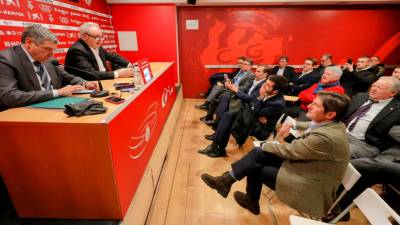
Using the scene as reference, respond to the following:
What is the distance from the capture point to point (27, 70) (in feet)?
4.73

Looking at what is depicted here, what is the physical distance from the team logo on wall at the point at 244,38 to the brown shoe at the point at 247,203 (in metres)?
3.63

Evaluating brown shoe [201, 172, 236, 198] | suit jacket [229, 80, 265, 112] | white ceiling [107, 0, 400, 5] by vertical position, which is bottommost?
brown shoe [201, 172, 236, 198]

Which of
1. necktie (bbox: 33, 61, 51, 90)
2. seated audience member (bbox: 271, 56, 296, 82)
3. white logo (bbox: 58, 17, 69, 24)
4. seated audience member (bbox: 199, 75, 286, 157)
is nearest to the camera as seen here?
necktie (bbox: 33, 61, 51, 90)

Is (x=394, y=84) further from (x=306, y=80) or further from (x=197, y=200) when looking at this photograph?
(x=197, y=200)

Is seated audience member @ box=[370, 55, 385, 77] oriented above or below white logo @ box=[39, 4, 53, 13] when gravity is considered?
below

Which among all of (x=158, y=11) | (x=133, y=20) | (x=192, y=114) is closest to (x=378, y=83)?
(x=192, y=114)

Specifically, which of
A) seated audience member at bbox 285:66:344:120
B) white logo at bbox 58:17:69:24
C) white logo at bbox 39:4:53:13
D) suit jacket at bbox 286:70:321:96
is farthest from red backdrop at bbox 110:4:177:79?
seated audience member at bbox 285:66:344:120

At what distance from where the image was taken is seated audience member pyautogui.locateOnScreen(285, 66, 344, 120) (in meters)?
2.73

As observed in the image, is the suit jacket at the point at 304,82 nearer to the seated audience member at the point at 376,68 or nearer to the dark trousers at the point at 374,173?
the seated audience member at the point at 376,68

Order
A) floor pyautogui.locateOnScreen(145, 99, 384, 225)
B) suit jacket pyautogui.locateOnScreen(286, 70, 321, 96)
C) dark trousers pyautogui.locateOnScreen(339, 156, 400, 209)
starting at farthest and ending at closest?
suit jacket pyautogui.locateOnScreen(286, 70, 321, 96), floor pyautogui.locateOnScreen(145, 99, 384, 225), dark trousers pyautogui.locateOnScreen(339, 156, 400, 209)

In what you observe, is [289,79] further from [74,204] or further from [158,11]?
[74,204]

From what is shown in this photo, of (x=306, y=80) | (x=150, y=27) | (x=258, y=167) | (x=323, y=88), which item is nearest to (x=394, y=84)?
(x=323, y=88)

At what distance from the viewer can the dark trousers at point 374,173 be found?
1679 mm

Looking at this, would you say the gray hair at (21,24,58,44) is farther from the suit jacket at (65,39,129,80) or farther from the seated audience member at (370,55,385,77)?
the seated audience member at (370,55,385,77)
